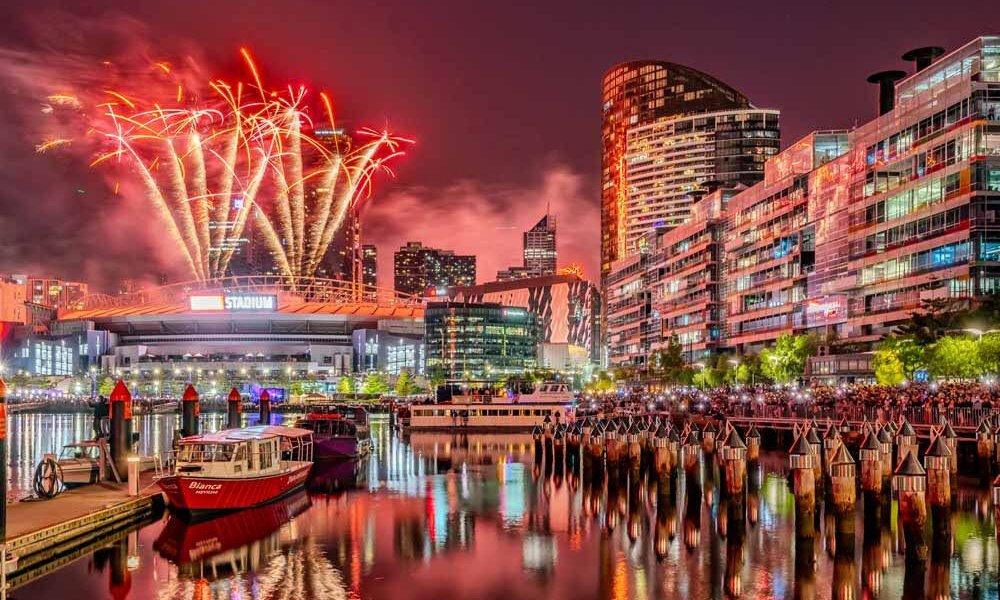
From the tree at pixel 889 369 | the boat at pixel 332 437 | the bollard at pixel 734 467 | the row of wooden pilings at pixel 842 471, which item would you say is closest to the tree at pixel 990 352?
the tree at pixel 889 369

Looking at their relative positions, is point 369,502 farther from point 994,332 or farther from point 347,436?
point 994,332

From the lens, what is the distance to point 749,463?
58.5 metres

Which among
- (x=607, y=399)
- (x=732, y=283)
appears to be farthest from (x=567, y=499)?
(x=732, y=283)

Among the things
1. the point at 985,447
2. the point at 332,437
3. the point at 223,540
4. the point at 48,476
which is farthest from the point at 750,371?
the point at 48,476

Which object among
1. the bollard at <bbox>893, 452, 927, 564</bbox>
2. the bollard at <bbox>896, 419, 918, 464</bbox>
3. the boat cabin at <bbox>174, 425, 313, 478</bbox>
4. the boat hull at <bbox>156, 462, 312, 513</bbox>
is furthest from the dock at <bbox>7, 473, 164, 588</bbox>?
the bollard at <bbox>896, 419, 918, 464</bbox>

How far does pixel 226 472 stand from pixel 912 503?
28923mm

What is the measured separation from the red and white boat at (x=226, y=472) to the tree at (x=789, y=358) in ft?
244

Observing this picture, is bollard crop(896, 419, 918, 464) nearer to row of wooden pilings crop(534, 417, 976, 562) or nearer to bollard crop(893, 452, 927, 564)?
row of wooden pilings crop(534, 417, 976, 562)

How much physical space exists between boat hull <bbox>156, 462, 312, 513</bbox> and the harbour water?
0.68 m

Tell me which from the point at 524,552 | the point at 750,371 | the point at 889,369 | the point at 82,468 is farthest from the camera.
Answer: the point at 750,371

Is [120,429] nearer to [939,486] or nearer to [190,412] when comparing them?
[190,412]

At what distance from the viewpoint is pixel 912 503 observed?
3231 cm

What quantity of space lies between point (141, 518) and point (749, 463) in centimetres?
3450

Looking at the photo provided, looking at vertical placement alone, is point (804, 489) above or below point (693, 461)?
above
